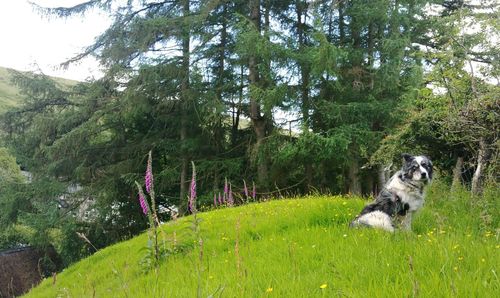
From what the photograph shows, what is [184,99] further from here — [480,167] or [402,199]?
[402,199]

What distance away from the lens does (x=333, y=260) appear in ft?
12.8

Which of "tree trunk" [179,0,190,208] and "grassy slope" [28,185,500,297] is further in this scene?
"tree trunk" [179,0,190,208]

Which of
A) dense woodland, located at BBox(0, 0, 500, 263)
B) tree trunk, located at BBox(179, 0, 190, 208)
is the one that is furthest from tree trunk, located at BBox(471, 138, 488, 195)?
tree trunk, located at BBox(179, 0, 190, 208)

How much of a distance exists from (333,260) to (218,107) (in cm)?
1381

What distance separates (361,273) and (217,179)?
50.6ft

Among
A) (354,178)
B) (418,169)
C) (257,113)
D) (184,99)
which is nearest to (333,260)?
(418,169)

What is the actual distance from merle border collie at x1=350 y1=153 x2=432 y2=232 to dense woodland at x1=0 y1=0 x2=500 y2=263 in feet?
20.8

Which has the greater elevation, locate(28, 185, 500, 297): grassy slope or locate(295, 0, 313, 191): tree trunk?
locate(295, 0, 313, 191): tree trunk

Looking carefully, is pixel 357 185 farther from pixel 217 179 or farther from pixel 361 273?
pixel 361 273

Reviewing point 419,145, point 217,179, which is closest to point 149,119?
point 217,179

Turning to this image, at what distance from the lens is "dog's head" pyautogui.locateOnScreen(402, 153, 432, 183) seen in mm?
5051

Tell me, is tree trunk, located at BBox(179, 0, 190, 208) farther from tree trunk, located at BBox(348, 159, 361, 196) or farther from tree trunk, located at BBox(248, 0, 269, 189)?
tree trunk, located at BBox(348, 159, 361, 196)

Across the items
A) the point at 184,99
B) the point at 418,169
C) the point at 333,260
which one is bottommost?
the point at 333,260

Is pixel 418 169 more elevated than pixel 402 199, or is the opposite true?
pixel 418 169
